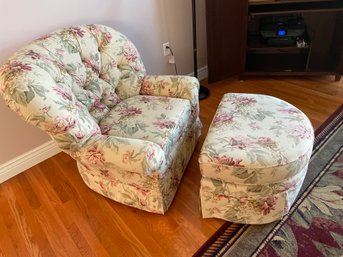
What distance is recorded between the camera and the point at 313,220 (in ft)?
4.11

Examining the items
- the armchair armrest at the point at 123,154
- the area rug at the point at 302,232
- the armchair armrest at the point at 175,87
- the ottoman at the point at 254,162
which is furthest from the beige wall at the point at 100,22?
the area rug at the point at 302,232

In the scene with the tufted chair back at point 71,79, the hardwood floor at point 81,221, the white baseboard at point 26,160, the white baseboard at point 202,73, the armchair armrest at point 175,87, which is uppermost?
the tufted chair back at point 71,79

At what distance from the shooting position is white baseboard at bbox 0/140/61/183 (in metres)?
1.69

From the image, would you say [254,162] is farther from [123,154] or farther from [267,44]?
[267,44]

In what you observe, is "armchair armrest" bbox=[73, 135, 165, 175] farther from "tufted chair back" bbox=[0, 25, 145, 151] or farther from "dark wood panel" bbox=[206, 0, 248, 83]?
"dark wood panel" bbox=[206, 0, 248, 83]

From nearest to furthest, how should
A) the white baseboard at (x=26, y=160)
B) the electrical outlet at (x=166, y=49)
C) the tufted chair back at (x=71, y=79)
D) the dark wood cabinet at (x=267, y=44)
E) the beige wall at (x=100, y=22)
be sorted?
the tufted chair back at (x=71, y=79)
the beige wall at (x=100, y=22)
the white baseboard at (x=26, y=160)
the dark wood cabinet at (x=267, y=44)
the electrical outlet at (x=166, y=49)

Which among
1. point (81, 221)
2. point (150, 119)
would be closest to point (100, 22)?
point (150, 119)

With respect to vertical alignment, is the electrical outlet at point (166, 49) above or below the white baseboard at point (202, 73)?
above

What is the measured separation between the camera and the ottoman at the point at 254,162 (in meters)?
1.06

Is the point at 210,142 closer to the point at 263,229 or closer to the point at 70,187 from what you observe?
the point at 263,229

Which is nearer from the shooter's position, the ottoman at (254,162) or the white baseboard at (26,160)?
the ottoman at (254,162)

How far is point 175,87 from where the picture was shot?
1547 mm

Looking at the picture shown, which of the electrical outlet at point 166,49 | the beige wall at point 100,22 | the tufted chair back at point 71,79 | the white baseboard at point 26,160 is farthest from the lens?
the electrical outlet at point 166,49

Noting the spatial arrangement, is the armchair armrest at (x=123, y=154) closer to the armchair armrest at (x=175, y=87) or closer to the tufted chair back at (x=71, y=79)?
the tufted chair back at (x=71, y=79)
